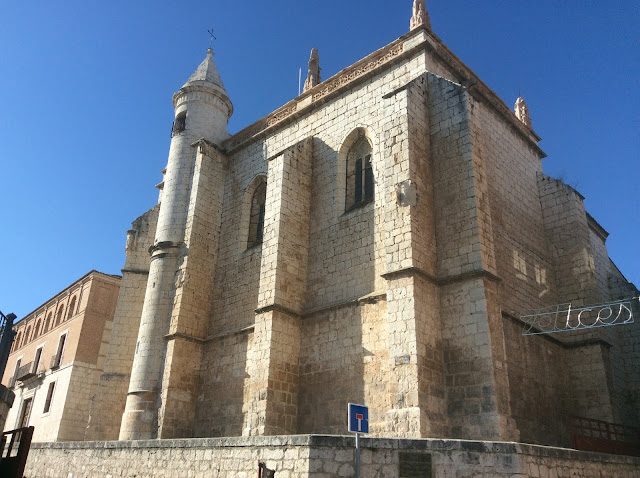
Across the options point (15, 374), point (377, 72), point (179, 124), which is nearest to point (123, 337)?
point (179, 124)

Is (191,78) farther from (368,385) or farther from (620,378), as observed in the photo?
(620,378)

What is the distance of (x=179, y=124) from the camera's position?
60.0 ft

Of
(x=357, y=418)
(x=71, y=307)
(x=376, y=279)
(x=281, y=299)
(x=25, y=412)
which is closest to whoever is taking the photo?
(x=357, y=418)

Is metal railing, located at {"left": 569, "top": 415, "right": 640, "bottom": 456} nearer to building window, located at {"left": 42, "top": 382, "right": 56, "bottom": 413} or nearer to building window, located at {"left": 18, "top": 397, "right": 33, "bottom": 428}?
building window, located at {"left": 42, "top": 382, "right": 56, "bottom": 413}

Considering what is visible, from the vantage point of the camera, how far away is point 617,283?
15.1 m

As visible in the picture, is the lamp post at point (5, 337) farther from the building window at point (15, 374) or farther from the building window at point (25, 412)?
the building window at point (15, 374)

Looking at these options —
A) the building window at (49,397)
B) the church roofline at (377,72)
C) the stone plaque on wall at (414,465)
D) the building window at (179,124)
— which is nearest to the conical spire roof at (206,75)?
the building window at (179,124)

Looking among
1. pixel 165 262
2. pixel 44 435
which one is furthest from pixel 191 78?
pixel 44 435

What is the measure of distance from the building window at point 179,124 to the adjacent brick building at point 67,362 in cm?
675

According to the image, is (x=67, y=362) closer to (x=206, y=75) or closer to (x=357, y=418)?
(x=206, y=75)

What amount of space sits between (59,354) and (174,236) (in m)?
8.65

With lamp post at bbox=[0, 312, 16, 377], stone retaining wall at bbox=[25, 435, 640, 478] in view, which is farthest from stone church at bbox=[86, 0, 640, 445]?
lamp post at bbox=[0, 312, 16, 377]

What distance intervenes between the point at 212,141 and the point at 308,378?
29.3 ft

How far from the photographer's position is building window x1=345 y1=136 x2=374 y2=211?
43.9 feet
